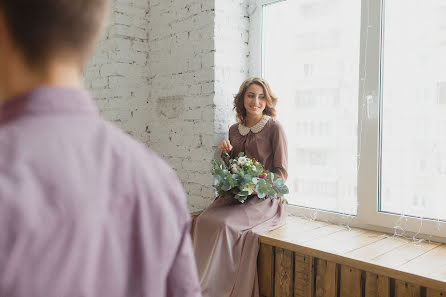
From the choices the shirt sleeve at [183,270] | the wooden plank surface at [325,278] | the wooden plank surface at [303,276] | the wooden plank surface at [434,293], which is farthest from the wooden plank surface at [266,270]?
the shirt sleeve at [183,270]

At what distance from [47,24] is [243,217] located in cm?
192

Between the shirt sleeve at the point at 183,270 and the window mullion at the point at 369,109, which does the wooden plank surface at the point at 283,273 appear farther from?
the shirt sleeve at the point at 183,270

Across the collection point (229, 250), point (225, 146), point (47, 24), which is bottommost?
point (229, 250)

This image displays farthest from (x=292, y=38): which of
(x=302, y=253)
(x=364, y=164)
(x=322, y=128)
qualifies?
(x=302, y=253)

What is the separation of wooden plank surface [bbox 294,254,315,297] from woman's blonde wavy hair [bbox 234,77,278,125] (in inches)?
37.3

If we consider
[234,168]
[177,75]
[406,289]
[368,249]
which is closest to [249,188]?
[234,168]

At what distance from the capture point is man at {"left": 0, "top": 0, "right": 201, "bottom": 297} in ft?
1.53

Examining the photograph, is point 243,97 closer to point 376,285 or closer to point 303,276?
point 303,276

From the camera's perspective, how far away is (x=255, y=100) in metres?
2.59

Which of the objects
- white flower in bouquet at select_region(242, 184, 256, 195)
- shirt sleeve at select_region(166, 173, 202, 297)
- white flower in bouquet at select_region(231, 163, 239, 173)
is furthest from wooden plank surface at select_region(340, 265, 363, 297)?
shirt sleeve at select_region(166, 173, 202, 297)

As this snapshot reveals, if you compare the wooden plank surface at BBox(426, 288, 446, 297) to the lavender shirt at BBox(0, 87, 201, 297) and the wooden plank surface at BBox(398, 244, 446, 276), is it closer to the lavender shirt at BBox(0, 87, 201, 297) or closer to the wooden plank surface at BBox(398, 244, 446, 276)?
the wooden plank surface at BBox(398, 244, 446, 276)

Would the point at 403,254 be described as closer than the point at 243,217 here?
Yes

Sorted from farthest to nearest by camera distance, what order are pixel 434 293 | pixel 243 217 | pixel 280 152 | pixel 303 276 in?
pixel 280 152 < pixel 243 217 < pixel 303 276 < pixel 434 293

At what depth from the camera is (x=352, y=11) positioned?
2420 millimetres
